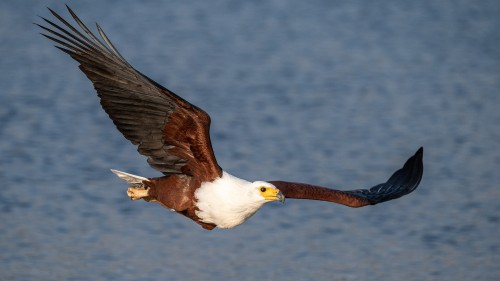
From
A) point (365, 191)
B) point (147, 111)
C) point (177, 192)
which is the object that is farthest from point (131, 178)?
point (365, 191)

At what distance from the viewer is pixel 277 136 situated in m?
14.2

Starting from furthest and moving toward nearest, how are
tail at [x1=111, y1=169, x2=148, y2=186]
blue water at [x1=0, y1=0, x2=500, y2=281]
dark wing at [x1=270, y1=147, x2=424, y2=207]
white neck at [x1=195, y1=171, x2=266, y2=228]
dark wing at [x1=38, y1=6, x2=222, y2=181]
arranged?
1. blue water at [x1=0, y1=0, x2=500, y2=281]
2. dark wing at [x1=270, y1=147, x2=424, y2=207]
3. tail at [x1=111, y1=169, x2=148, y2=186]
4. white neck at [x1=195, y1=171, x2=266, y2=228]
5. dark wing at [x1=38, y1=6, x2=222, y2=181]

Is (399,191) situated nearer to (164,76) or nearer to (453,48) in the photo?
(164,76)

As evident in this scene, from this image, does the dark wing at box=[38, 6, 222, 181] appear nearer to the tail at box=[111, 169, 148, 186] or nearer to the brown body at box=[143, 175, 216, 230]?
the brown body at box=[143, 175, 216, 230]

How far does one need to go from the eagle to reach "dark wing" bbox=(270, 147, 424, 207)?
0.09ft

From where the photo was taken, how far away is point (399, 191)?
10.8m

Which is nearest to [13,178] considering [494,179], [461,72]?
[494,179]

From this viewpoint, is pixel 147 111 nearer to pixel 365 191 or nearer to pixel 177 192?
pixel 177 192

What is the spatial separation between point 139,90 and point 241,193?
3.52 ft

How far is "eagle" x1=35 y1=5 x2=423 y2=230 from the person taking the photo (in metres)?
8.91

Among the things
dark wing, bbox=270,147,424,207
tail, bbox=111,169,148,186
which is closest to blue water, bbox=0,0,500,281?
dark wing, bbox=270,147,424,207

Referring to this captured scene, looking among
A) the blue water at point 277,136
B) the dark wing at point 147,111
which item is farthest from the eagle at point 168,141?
the blue water at point 277,136

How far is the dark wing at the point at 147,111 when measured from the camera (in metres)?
8.88

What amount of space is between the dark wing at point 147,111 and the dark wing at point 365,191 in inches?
29.4
